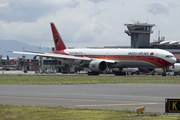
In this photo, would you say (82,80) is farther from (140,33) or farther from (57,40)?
(140,33)

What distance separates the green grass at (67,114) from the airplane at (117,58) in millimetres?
46587

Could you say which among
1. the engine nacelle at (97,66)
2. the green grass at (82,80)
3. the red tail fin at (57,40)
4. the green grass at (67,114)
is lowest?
the green grass at (67,114)

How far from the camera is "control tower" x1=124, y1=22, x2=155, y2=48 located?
13188 cm

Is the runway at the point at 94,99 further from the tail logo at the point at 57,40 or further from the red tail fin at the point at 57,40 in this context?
the tail logo at the point at 57,40

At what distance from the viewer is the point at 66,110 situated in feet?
49.9

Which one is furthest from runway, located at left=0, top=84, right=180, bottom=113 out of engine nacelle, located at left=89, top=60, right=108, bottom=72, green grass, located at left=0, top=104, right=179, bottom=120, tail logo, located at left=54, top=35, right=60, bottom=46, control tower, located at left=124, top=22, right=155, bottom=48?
control tower, located at left=124, top=22, right=155, bottom=48

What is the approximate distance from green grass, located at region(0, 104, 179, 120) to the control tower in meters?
118

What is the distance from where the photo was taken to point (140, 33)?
133250mm

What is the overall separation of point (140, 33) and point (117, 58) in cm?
7147

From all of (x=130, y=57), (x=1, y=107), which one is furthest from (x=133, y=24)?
(x=1, y=107)

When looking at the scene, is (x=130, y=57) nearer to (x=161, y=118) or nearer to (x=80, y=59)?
(x=80, y=59)

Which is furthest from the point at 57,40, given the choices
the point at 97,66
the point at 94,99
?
the point at 94,99

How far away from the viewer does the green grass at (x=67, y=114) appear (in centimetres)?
1301

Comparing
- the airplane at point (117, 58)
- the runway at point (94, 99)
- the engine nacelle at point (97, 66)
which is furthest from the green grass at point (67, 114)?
the airplane at point (117, 58)
